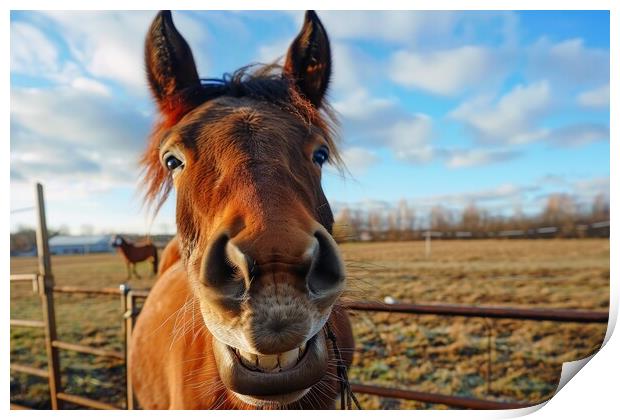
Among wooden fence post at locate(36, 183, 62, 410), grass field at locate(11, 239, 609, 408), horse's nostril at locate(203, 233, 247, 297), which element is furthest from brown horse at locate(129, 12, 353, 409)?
wooden fence post at locate(36, 183, 62, 410)

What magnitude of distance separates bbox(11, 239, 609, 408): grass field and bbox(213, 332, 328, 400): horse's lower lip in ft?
0.97

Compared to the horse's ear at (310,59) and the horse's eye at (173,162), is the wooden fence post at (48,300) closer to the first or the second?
the horse's eye at (173,162)

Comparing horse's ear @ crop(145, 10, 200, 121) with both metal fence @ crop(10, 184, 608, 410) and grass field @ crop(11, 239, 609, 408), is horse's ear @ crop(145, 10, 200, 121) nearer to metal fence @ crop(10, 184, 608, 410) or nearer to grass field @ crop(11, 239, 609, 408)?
grass field @ crop(11, 239, 609, 408)

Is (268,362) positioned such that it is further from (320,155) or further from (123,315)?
(123,315)

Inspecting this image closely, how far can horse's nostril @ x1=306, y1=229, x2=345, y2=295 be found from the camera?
861 millimetres

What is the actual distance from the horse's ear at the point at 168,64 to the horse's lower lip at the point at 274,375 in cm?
95

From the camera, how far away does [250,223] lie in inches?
33.7

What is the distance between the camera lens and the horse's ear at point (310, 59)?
1.45 metres

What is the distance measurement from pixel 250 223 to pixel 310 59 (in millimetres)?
894

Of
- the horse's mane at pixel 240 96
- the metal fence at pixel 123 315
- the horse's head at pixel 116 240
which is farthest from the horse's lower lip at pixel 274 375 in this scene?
the horse's head at pixel 116 240

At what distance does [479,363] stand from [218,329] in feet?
11.8
